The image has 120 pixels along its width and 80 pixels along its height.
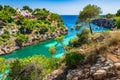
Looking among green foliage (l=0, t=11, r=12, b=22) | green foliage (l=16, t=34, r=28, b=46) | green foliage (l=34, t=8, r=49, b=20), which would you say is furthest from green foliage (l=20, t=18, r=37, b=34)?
green foliage (l=34, t=8, r=49, b=20)

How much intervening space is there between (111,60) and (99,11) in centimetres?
3611

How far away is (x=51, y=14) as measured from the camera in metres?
166

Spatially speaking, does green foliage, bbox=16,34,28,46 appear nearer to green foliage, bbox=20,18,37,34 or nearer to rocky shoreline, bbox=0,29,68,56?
rocky shoreline, bbox=0,29,68,56

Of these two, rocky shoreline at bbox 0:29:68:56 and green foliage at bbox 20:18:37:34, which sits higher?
green foliage at bbox 20:18:37:34

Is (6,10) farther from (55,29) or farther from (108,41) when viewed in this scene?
(108,41)

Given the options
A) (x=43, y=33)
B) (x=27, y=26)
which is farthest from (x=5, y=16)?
(x=43, y=33)

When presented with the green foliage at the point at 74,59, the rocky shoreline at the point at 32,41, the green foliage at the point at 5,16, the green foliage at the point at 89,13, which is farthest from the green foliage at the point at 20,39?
the green foliage at the point at 74,59

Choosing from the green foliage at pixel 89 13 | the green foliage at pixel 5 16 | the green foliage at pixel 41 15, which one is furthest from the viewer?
the green foliage at pixel 41 15

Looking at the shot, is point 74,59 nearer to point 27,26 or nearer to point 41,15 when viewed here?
point 27,26

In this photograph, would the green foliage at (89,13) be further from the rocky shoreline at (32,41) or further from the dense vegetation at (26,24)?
the dense vegetation at (26,24)

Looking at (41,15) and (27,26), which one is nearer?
(27,26)

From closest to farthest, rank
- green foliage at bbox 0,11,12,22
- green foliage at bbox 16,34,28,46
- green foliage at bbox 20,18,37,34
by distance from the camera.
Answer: green foliage at bbox 16,34,28,46 < green foliage at bbox 0,11,12,22 < green foliage at bbox 20,18,37,34

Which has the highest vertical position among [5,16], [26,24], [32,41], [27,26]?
[5,16]

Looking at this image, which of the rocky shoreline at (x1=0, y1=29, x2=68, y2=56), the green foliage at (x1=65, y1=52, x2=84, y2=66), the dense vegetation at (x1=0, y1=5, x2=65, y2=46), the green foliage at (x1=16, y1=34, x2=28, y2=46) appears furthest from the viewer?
the dense vegetation at (x1=0, y1=5, x2=65, y2=46)
